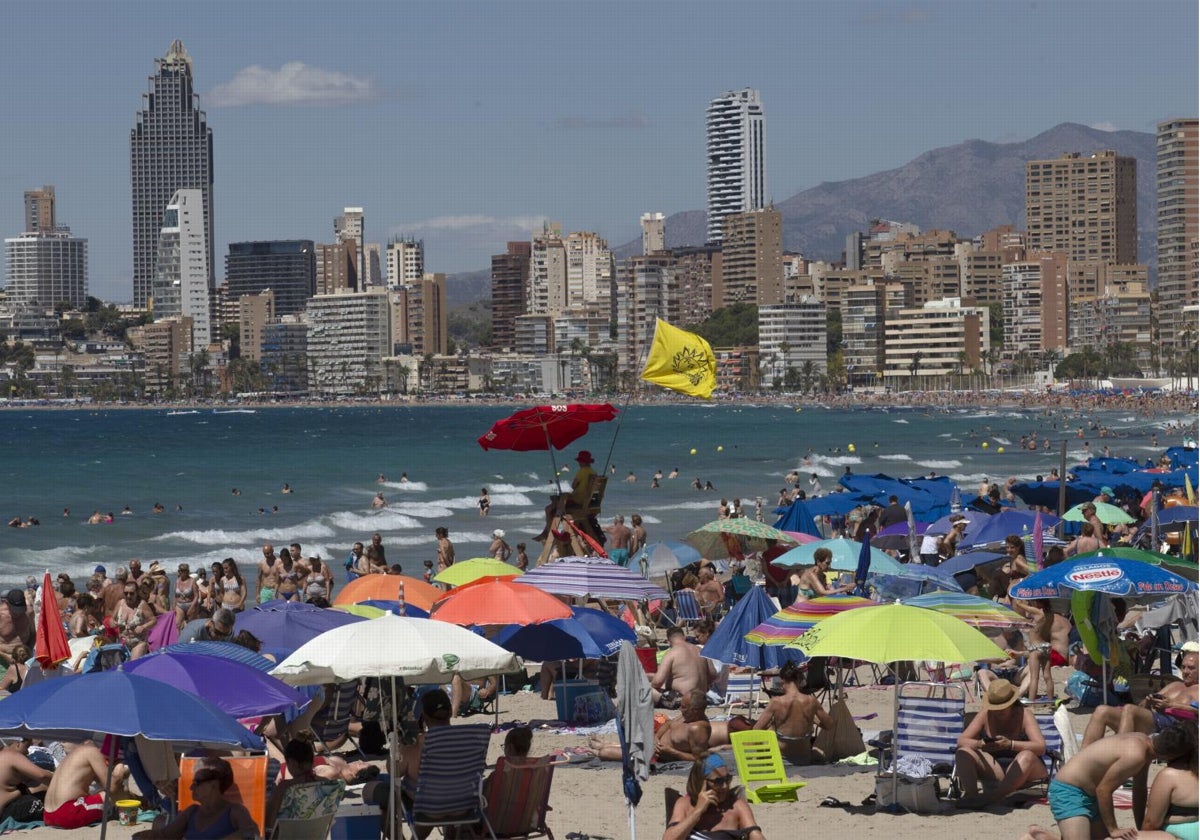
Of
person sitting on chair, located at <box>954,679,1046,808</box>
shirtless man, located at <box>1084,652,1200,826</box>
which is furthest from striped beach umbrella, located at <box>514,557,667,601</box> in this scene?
shirtless man, located at <box>1084,652,1200,826</box>

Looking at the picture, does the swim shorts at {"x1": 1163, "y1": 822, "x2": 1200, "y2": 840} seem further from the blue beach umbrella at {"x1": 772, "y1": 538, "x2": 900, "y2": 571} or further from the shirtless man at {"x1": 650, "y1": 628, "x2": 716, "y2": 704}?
the blue beach umbrella at {"x1": 772, "y1": 538, "x2": 900, "y2": 571}

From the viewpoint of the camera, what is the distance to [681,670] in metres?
11.3

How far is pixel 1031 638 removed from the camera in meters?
11.9

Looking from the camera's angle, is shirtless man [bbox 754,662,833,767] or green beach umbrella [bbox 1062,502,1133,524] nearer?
shirtless man [bbox 754,662,833,767]

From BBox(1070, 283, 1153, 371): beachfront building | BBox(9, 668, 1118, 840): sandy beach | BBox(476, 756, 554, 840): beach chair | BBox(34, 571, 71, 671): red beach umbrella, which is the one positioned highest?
BBox(1070, 283, 1153, 371): beachfront building

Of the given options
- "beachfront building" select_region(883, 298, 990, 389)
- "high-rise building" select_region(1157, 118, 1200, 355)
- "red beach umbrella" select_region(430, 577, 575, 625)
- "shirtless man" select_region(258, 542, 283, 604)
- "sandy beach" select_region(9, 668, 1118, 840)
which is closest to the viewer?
"sandy beach" select_region(9, 668, 1118, 840)

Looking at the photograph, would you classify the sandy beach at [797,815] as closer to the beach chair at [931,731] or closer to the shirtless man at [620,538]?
the beach chair at [931,731]

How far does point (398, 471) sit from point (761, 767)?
60.6 metres

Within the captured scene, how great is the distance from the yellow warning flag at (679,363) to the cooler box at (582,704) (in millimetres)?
2560

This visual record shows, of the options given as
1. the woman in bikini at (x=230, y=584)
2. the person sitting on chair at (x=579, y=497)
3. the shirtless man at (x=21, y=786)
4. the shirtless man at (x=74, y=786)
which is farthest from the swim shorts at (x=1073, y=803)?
the woman in bikini at (x=230, y=584)

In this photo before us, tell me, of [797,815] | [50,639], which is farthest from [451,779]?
[50,639]

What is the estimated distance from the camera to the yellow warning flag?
1355 cm

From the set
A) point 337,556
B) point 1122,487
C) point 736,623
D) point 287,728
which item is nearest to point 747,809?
point 287,728

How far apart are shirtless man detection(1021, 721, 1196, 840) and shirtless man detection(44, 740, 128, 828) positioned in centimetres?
478
